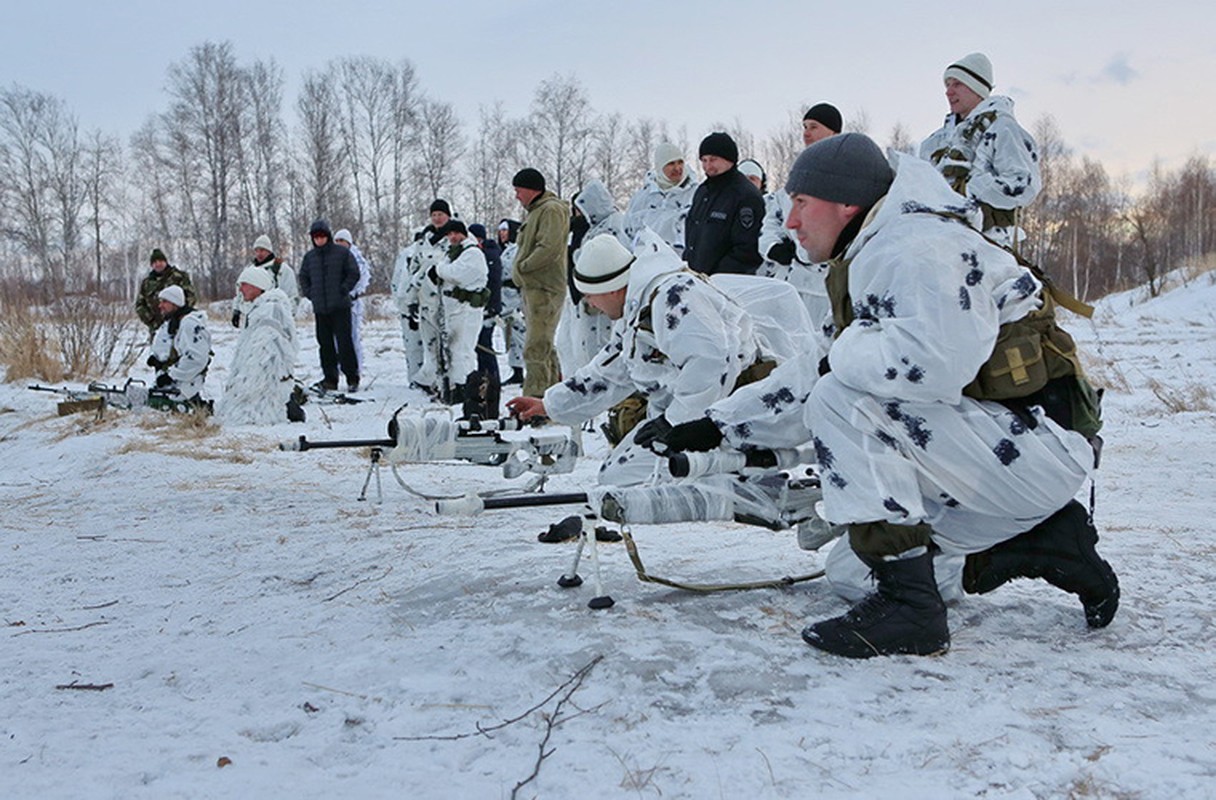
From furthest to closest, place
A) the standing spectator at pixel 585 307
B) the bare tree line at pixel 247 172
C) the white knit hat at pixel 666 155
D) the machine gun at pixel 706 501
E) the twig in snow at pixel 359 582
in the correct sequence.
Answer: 1. the bare tree line at pixel 247 172
2. the white knit hat at pixel 666 155
3. the standing spectator at pixel 585 307
4. the twig in snow at pixel 359 582
5. the machine gun at pixel 706 501

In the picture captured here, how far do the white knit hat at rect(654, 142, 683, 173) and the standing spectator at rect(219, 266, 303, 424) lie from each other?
3.12m

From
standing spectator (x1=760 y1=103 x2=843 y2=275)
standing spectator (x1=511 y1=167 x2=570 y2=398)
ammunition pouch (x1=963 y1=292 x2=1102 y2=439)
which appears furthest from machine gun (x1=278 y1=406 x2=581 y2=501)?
standing spectator (x1=511 y1=167 x2=570 y2=398)

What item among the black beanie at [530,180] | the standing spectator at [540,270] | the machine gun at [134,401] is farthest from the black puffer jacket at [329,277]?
the black beanie at [530,180]

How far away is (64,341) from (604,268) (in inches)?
383

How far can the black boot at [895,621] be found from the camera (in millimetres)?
2219

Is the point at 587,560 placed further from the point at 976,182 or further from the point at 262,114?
the point at 262,114

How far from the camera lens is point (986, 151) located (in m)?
4.43

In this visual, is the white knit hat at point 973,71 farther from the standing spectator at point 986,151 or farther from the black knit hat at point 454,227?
the black knit hat at point 454,227

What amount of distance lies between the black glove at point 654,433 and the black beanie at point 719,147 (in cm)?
272

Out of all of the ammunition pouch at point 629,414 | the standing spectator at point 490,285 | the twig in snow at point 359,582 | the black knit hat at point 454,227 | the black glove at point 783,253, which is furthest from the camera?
the standing spectator at point 490,285

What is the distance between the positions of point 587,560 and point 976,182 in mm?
2567

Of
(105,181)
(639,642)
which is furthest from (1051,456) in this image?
(105,181)

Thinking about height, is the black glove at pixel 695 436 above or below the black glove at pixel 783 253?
below

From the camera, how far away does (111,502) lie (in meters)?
4.67
